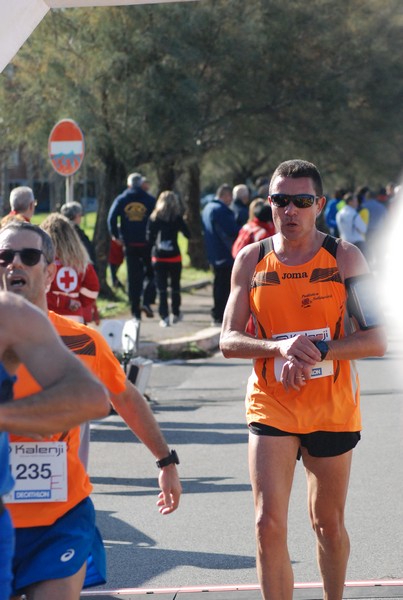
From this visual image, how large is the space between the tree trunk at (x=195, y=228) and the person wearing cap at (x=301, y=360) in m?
26.2

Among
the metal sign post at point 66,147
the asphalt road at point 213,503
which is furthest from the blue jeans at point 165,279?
the asphalt road at point 213,503

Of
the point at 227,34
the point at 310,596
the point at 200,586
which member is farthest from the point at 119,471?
the point at 227,34

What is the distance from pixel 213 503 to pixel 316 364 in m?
3.15

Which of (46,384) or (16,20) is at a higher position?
(16,20)

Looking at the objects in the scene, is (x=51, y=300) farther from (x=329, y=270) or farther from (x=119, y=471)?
(x=329, y=270)

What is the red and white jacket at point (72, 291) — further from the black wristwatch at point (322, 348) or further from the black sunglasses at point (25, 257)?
the black sunglasses at point (25, 257)

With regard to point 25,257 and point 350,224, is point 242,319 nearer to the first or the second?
point 25,257

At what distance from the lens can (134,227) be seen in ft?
59.6

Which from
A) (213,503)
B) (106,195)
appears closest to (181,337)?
(106,195)

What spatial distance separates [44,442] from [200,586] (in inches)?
91.0

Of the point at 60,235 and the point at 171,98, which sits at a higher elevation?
the point at 171,98

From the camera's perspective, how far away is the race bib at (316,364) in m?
4.84

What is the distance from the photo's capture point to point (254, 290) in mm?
4988

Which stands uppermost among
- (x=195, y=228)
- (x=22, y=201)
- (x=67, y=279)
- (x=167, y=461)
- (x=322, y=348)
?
(x=22, y=201)
